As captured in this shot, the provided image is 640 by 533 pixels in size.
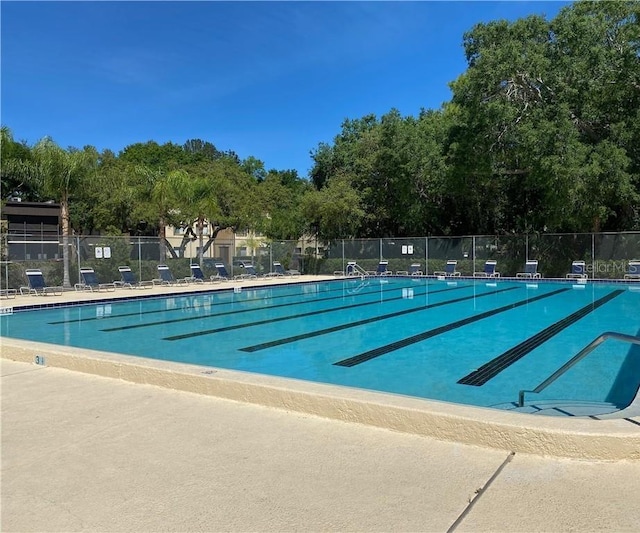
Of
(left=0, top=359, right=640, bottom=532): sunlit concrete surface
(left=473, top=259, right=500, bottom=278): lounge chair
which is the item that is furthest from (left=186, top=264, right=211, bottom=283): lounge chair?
(left=0, top=359, right=640, bottom=532): sunlit concrete surface

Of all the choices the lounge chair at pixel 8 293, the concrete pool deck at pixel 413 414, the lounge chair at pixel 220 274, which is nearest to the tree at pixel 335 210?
the lounge chair at pixel 220 274

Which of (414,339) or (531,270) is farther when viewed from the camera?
(531,270)

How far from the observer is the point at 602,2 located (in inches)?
843

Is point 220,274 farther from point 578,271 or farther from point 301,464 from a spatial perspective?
point 301,464

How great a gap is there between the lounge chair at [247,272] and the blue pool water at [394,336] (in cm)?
727

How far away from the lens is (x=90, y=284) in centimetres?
1903

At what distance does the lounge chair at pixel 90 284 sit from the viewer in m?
18.9

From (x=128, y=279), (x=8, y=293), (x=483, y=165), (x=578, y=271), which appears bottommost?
(x=8, y=293)

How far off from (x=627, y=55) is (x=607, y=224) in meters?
8.26

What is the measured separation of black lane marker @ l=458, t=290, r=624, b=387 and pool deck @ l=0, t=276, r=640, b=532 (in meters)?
2.93

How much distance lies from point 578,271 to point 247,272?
15211 millimetres

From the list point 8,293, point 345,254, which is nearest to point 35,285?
point 8,293

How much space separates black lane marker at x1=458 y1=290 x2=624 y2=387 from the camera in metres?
6.93

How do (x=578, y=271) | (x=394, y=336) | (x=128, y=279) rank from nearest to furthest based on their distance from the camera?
(x=394, y=336)
(x=128, y=279)
(x=578, y=271)
